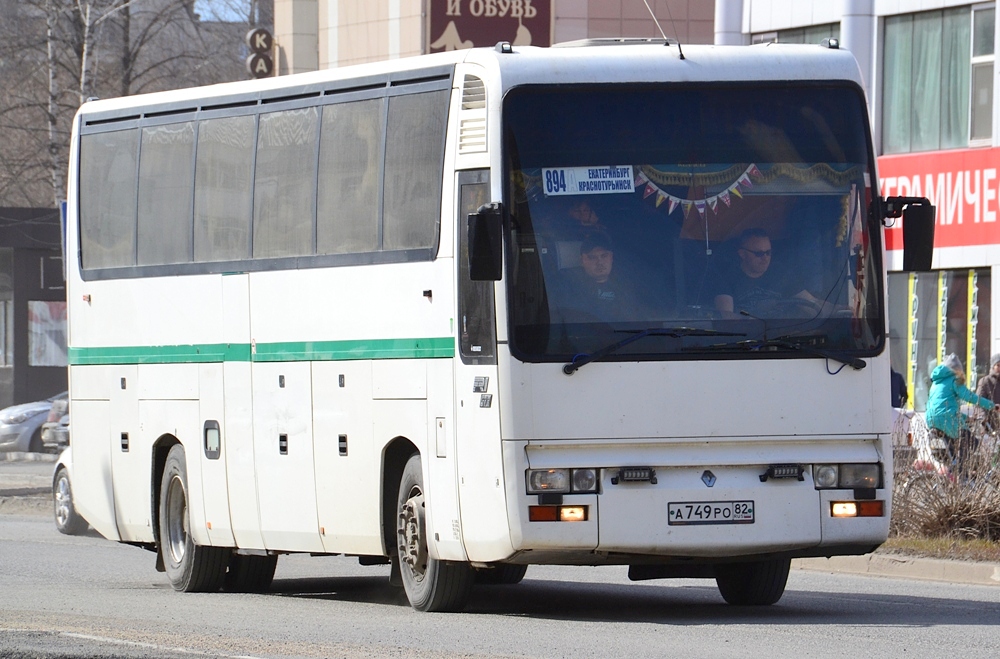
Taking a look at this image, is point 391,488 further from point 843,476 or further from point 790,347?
point 843,476

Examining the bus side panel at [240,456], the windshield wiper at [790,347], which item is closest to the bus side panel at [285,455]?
the bus side panel at [240,456]

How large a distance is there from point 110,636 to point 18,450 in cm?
2684

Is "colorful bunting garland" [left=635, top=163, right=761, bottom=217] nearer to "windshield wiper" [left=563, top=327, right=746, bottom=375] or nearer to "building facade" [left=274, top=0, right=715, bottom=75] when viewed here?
"windshield wiper" [left=563, top=327, right=746, bottom=375]

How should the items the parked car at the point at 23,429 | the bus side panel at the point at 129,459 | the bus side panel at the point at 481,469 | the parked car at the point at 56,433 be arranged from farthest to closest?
the parked car at the point at 23,429 → the parked car at the point at 56,433 → the bus side panel at the point at 129,459 → the bus side panel at the point at 481,469

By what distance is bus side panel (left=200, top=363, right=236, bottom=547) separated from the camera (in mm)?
14000

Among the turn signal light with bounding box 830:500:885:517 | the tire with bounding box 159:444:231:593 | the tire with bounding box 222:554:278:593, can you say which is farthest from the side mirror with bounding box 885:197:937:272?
the tire with bounding box 159:444:231:593

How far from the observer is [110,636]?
32.7 ft

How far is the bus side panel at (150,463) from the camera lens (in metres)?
14.4

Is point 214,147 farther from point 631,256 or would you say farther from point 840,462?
point 840,462

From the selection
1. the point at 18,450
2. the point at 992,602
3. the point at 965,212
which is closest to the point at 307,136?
the point at 992,602

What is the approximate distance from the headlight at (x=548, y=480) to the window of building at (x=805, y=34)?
19123 mm

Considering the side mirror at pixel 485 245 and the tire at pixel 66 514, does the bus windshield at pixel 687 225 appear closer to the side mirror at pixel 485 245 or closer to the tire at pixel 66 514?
the side mirror at pixel 485 245

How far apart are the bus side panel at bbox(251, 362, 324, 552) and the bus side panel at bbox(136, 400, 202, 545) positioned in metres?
0.97

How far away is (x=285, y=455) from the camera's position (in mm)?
13266
